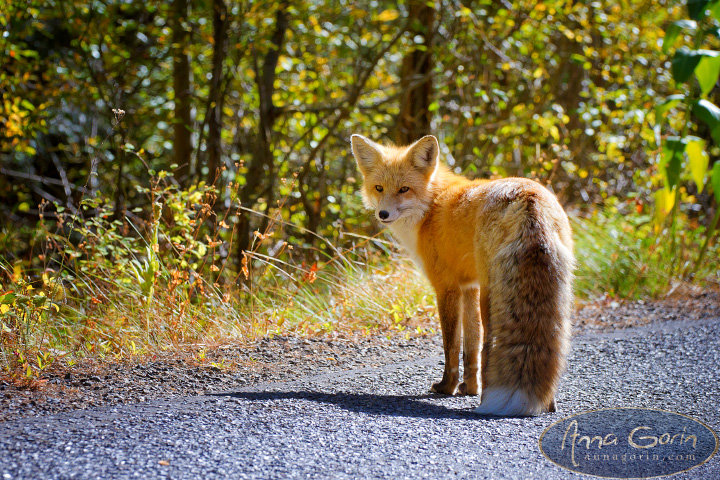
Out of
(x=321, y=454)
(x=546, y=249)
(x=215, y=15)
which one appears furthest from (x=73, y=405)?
(x=215, y=15)

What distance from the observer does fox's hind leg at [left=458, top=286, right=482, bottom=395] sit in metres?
3.75

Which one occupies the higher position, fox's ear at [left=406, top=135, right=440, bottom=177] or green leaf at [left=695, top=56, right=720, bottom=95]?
green leaf at [left=695, top=56, right=720, bottom=95]

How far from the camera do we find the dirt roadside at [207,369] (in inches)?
122

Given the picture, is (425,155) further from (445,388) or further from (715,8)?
(715,8)

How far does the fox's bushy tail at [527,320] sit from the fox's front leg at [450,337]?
1.80ft

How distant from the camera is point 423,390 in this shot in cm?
371

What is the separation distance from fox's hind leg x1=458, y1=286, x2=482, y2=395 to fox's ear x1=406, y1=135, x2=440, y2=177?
0.96m

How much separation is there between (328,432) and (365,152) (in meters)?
2.40

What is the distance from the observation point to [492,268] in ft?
10.7

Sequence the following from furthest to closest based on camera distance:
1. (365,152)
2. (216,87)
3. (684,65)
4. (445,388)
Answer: (216,87)
(684,65)
(365,152)
(445,388)

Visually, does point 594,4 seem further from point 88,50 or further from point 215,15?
point 88,50

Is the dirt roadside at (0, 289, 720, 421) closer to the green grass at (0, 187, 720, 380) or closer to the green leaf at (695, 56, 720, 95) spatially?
the green grass at (0, 187, 720, 380)

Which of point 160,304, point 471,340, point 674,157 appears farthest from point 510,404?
point 674,157

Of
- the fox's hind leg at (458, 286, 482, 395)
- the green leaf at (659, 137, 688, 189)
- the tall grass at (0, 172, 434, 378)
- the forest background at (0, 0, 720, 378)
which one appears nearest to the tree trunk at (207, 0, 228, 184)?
the forest background at (0, 0, 720, 378)
